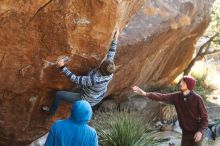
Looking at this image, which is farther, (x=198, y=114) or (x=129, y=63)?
(x=129, y=63)

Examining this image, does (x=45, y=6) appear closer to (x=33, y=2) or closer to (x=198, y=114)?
(x=33, y=2)

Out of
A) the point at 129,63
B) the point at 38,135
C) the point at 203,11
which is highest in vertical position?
the point at 203,11

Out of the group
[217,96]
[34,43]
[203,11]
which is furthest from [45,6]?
[217,96]

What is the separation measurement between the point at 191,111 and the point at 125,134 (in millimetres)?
1444

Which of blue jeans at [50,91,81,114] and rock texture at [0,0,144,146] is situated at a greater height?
rock texture at [0,0,144,146]

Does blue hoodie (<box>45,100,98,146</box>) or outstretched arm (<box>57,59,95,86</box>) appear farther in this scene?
outstretched arm (<box>57,59,95,86</box>)

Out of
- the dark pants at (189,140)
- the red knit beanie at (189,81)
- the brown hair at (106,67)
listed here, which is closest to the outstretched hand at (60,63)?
the brown hair at (106,67)

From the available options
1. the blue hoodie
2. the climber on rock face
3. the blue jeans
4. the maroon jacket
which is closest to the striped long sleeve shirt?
the climber on rock face

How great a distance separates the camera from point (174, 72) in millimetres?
14922

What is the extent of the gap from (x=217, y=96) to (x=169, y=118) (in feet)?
13.1

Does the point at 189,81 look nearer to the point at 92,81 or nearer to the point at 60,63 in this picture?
the point at 92,81

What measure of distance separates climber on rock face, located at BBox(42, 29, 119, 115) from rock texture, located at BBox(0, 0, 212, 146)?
0.16m

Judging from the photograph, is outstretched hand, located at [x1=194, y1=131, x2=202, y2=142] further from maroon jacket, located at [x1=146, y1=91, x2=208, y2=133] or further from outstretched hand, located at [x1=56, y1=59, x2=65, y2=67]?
outstretched hand, located at [x1=56, y1=59, x2=65, y2=67]

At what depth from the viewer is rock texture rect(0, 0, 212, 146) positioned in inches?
279
